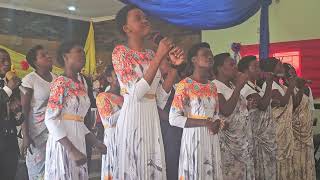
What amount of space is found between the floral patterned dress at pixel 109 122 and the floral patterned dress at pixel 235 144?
40.3 inches

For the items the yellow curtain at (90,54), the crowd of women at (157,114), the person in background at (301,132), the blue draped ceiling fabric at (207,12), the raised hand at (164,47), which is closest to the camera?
the crowd of women at (157,114)

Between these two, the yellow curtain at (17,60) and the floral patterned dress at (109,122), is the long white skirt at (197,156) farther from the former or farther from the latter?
the yellow curtain at (17,60)

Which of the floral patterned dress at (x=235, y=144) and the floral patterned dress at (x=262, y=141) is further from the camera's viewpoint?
the floral patterned dress at (x=262, y=141)

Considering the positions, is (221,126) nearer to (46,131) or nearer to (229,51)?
(229,51)

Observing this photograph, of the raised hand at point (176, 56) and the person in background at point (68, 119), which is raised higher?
the raised hand at point (176, 56)

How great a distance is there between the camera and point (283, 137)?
4.50 metres

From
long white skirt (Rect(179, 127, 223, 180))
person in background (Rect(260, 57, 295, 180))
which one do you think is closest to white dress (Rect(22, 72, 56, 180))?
long white skirt (Rect(179, 127, 223, 180))

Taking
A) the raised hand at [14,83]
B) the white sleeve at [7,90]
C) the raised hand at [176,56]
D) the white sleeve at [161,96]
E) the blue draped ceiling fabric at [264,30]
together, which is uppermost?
the blue draped ceiling fabric at [264,30]

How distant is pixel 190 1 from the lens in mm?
3469

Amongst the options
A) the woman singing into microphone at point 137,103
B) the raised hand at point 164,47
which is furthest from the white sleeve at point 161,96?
the raised hand at point 164,47

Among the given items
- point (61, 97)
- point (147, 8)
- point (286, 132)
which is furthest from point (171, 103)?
point (286, 132)

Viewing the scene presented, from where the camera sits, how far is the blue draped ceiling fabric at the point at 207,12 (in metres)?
3.15

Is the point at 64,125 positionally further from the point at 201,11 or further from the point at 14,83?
the point at 201,11

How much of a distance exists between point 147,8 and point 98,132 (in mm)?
A: 860
